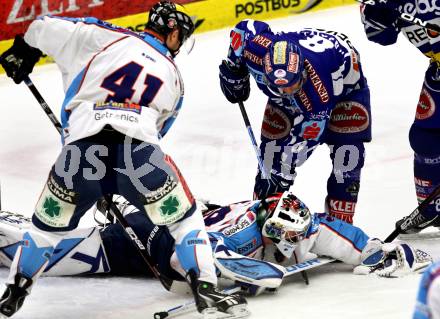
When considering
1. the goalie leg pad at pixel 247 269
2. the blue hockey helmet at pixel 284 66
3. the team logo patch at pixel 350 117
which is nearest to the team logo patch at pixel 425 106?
the team logo patch at pixel 350 117

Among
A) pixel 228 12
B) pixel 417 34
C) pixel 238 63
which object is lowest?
pixel 228 12

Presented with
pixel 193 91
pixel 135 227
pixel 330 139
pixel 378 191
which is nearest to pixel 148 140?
pixel 135 227

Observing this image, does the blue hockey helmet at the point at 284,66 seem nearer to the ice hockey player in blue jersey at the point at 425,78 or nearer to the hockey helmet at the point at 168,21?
the hockey helmet at the point at 168,21

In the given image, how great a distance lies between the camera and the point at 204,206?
19.8 ft

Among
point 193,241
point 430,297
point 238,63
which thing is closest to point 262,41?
point 238,63

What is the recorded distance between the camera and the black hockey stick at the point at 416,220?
625 cm

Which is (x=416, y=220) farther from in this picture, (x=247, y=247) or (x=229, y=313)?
(x=229, y=313)

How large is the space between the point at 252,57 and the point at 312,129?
18.8 inches

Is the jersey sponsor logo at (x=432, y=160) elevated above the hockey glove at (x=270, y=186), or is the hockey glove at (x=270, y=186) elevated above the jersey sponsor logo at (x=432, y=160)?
the jersey sponsor logo at (x=432, y=160)

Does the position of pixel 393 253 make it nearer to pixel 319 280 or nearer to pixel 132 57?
pixel 319 280

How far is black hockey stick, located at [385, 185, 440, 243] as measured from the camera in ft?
20.5

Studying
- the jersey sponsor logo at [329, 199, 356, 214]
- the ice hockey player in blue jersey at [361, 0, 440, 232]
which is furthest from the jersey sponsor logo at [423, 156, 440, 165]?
the jersey sponsor logo at [329, 199, 356, 214]

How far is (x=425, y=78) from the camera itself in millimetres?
6441

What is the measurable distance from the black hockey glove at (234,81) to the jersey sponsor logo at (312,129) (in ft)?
1.81
